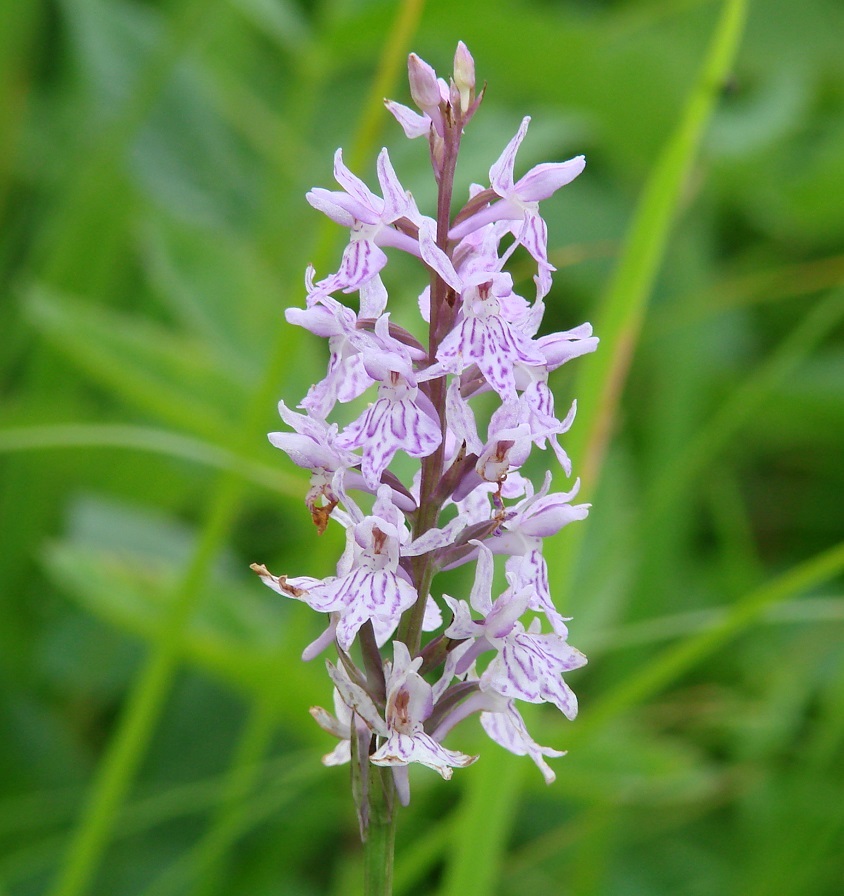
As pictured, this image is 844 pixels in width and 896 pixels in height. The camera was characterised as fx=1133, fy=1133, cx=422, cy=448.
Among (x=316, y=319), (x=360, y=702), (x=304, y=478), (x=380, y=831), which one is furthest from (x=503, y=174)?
(x=304, y=478)

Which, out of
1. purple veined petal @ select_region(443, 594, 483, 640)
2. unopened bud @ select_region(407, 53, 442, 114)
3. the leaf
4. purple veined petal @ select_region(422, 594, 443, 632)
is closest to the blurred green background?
the leaf

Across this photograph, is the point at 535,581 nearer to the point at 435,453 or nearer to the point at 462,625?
the point at 462,625

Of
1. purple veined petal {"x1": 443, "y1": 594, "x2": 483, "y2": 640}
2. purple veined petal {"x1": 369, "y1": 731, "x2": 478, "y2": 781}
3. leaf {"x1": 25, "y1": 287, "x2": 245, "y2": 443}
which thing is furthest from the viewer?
leaf {"x1": 25, "y1": 287, "x2": 245, "y2": 443}

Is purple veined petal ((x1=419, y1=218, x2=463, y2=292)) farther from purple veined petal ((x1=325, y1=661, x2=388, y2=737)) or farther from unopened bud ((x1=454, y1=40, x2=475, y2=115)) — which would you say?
purple veined petal ((x1=325, y1=661, x2=388, y2=737))

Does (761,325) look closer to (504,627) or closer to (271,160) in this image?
(271,160)

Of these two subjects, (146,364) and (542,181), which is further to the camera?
(146,364)

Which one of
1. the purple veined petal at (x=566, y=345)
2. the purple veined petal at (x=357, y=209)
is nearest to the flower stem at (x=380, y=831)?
the purple veined petal at (x=566, y=345)

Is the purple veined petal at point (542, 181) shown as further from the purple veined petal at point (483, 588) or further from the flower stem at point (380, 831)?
the flower stem at point (380, 831)

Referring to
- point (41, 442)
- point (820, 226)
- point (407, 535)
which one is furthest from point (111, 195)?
point (407, 535)
